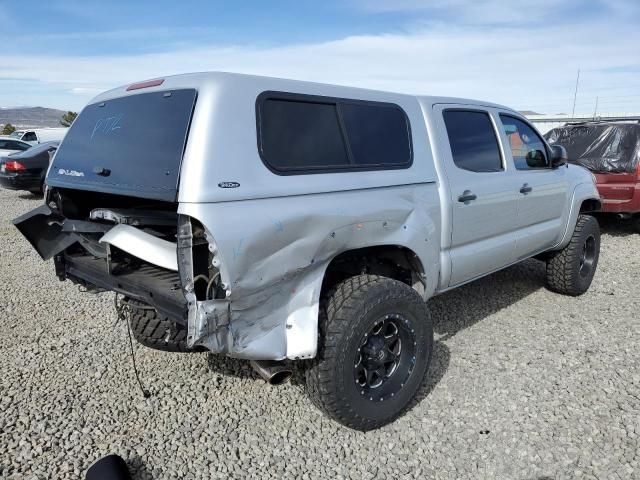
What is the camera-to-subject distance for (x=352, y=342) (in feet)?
8.75

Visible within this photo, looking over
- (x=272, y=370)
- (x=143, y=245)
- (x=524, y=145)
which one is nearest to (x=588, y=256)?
(x=524, y=145)

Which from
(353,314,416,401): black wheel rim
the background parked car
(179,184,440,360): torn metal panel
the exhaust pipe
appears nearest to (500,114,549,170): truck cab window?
(179,184,440,360): torn metal panel

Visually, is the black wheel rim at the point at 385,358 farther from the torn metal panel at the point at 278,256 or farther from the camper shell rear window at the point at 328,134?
the camper shell rear window at the point at 328,134

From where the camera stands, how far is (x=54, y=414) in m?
3.04

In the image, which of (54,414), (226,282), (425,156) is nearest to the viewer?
(226,282)

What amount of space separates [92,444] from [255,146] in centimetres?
189

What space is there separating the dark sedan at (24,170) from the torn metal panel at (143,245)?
1047 centimetres

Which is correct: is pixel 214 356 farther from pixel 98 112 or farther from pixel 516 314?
pixel 516 314

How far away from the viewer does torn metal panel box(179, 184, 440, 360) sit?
2.24 metres

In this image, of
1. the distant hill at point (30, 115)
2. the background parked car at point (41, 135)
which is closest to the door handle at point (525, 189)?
the background parked car at point (41, 135)

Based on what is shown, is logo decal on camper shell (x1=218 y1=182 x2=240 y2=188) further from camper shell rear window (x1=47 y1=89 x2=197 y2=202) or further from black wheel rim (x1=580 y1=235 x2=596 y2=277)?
black wheel rim (x1=580 y1=235 x2=596 y2=277)

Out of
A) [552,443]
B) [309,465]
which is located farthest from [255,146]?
[552,443]

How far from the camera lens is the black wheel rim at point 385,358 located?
288 cm

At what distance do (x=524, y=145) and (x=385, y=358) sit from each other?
252 centimetres
